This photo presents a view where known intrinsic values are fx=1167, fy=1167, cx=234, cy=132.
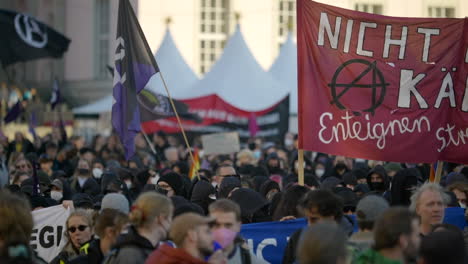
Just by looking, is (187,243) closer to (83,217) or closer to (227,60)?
(83,217)

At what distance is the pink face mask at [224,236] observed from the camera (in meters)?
6.55

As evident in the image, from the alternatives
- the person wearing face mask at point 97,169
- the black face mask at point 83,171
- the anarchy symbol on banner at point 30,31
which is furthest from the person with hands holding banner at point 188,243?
the anarchy symbol on banner at point 30,31

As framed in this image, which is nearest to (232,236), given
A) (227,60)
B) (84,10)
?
(227,60)

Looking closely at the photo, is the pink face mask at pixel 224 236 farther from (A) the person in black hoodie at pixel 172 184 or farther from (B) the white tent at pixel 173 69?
(B) the white tent at pixel 173 69

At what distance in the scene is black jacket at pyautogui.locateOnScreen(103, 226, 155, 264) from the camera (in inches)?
257

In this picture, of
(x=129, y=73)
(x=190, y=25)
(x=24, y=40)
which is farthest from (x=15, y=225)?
(x=190, y=25)

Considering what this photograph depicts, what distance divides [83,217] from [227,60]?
73.8ft

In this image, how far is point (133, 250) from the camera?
6547 mm

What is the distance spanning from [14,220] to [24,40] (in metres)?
14.7

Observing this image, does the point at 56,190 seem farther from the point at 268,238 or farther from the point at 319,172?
the point at 319,172

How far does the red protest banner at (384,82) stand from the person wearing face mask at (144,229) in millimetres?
4013

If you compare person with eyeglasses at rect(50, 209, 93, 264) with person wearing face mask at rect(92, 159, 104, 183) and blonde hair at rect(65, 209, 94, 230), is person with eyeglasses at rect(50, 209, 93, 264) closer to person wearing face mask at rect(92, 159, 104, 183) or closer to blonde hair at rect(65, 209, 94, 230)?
blonde hair at rect(65, 209, 94, 230)

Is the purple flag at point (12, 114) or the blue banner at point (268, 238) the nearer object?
the blue banner at point (268, 238)

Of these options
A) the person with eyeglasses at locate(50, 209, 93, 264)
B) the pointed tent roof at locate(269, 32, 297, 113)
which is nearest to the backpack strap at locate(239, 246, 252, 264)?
the person with eyeglasses at locate(50, 209, 93, 264)
